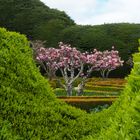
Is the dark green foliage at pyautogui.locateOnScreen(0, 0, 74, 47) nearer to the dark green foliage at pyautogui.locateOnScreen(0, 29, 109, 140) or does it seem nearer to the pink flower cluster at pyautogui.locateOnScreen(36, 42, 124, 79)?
the pink flower cluster at pyautogui.locateOnScreen(36, 42, 124, 79)

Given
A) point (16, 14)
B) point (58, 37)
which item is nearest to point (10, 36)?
point (58, 37)

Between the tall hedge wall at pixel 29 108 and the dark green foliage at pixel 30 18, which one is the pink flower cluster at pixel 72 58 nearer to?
the tall hedge wall at pixel 29 108

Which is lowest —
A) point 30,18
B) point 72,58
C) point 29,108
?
point 29,108

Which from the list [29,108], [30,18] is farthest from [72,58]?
[30,18]

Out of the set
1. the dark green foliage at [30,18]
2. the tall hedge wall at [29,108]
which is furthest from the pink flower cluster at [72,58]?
the dark green foliage at [30,18]

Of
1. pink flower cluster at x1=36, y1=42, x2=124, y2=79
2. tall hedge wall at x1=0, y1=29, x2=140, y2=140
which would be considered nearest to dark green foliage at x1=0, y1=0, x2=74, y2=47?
pink flower cluster at x1=36, y1=42, x2=124, y2=79

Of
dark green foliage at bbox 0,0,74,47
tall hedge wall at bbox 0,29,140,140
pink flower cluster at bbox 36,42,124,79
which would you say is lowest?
tall hedge wall at bbox 0,29,140,140

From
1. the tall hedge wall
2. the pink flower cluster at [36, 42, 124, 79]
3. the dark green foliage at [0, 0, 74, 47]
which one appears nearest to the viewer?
the tall hedge wall

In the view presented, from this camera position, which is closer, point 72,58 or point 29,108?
point 29,108

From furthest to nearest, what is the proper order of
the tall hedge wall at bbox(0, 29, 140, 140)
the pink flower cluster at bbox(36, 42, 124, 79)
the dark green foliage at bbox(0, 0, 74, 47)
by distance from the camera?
1. the dark green foliage at bbox(0, 0, 74, 47)
2. the pink flower cluster at bbox(36, 42, 124, 79)
3. the tall hedge wall at bbox(0, 29, 140, 140)

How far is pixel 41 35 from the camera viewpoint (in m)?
46.1

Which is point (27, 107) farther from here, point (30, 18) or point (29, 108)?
point (30, 18)

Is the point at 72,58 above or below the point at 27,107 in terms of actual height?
above

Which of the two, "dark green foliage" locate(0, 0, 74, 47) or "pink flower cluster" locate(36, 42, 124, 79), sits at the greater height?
"dark green foliage" locate(0, 0, 74, 47)
